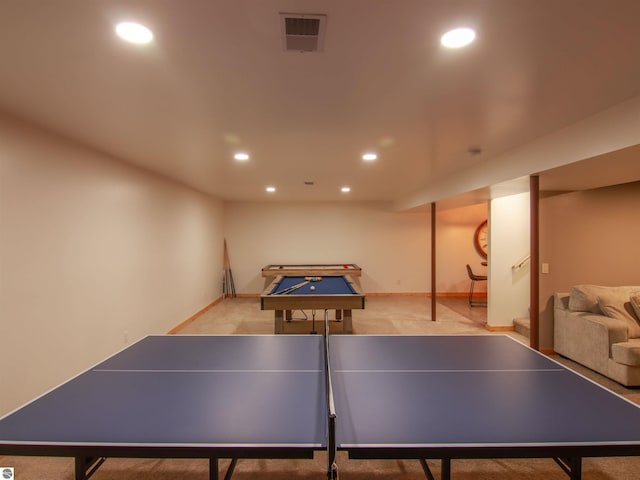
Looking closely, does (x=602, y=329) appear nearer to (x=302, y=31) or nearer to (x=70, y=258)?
(x=302, y=31)

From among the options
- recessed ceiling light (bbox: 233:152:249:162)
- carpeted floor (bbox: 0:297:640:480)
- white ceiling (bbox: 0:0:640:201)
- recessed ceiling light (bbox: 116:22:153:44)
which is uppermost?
recessed ceiling light (bbox: 233:152:249:162)

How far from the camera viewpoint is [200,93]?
199 cm

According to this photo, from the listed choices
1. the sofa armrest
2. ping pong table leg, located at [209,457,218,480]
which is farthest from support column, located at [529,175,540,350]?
ping pong table leg, located at [209,457,218,480]

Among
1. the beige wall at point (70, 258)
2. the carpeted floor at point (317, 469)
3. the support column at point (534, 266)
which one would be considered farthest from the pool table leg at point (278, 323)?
the support column at point (534, 266)

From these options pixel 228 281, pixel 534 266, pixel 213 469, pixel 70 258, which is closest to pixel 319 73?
pixel 213 469

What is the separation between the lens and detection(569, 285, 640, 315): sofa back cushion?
370 centimetres

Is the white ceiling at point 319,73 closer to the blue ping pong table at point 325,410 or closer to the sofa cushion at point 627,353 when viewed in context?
the blue ping pong table at point 325,410

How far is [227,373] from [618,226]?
17.3ft

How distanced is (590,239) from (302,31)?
4794 millimetres

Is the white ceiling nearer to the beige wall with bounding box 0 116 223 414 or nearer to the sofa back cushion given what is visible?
the beige wall with bounding box 0 116 223 414

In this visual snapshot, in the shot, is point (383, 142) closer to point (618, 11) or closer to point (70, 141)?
point (618, 11)

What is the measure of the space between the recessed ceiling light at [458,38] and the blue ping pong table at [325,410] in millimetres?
1655

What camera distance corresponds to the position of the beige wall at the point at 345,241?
320 inches

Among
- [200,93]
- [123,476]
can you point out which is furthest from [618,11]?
[123,476]
